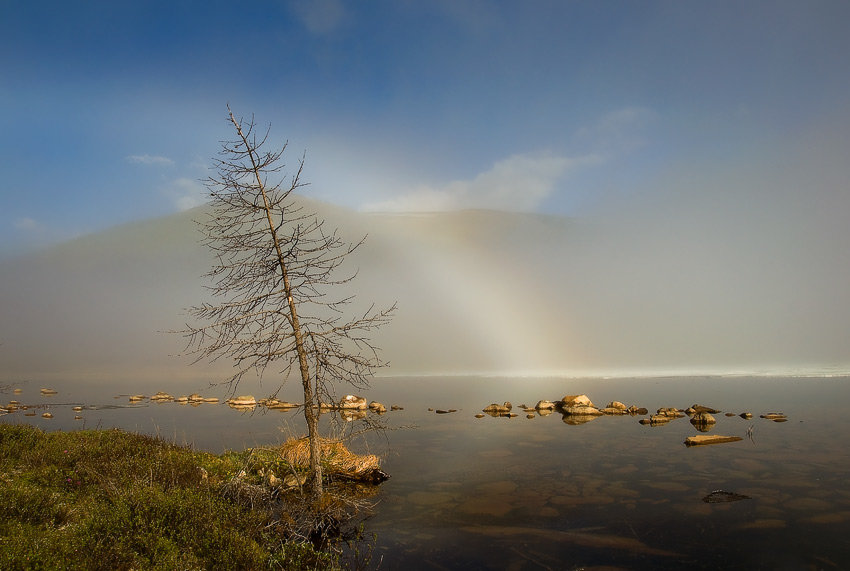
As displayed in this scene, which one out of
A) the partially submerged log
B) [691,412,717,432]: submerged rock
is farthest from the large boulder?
the partially submerged log

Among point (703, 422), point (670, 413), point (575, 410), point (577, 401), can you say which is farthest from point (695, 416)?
point (577, 401)

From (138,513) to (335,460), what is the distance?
1138 cm

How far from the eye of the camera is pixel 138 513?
871 centimetres

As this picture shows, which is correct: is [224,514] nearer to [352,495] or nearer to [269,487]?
[269,487]

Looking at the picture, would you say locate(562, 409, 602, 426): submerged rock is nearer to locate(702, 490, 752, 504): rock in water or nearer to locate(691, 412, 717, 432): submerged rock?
locate(691, 412, 717, 432): submerged rock

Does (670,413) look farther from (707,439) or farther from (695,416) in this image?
(707,439)

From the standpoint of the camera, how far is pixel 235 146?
13414 millimetres

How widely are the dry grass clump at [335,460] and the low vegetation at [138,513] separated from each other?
2111 millimetres

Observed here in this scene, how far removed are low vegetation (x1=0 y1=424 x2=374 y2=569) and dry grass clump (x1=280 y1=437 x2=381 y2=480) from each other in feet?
6.92

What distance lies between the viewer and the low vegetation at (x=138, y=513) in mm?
7520

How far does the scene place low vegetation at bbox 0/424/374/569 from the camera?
24.7 feet

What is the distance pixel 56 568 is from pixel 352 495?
11.2 meters

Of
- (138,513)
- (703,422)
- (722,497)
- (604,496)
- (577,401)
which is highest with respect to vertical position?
(138,513)

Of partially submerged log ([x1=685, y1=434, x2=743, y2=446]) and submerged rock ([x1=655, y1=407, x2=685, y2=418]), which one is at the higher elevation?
submerged rock ([x1=655, y1=407, x2=685, y2=418])
